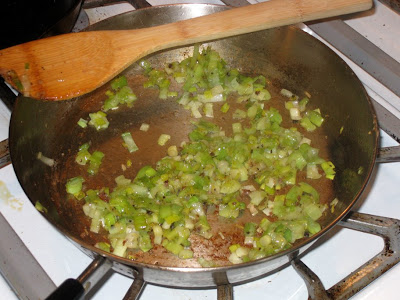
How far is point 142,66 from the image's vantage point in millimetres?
1372

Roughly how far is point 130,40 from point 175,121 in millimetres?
280

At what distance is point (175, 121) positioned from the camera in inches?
50.4

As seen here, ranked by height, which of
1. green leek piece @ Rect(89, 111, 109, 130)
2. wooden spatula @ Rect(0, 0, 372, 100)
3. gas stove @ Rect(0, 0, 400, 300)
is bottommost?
gas stove @ Rect(0, 0, 400, 300)

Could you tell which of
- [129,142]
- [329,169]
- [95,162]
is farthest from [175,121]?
[329,169]

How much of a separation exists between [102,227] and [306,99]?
661 millimetres

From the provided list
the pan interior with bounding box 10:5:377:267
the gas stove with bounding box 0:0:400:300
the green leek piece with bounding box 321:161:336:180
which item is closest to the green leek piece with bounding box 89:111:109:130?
the pan interior with bounding box 10:5:377:267

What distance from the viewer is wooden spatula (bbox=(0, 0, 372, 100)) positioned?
3.38ft

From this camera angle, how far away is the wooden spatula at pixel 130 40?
1030mm

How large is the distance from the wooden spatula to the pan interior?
14 centimetres

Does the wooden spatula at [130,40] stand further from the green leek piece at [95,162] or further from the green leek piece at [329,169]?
the green leek piece at [329,169]

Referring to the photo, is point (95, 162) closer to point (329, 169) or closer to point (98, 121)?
point (98, 121)

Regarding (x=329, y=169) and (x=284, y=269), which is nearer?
(x=284, y=269)

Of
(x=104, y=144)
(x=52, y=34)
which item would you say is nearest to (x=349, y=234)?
(x=104, y=144)

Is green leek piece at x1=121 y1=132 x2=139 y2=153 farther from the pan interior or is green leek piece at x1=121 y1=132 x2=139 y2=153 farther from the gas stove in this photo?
the gas stove
